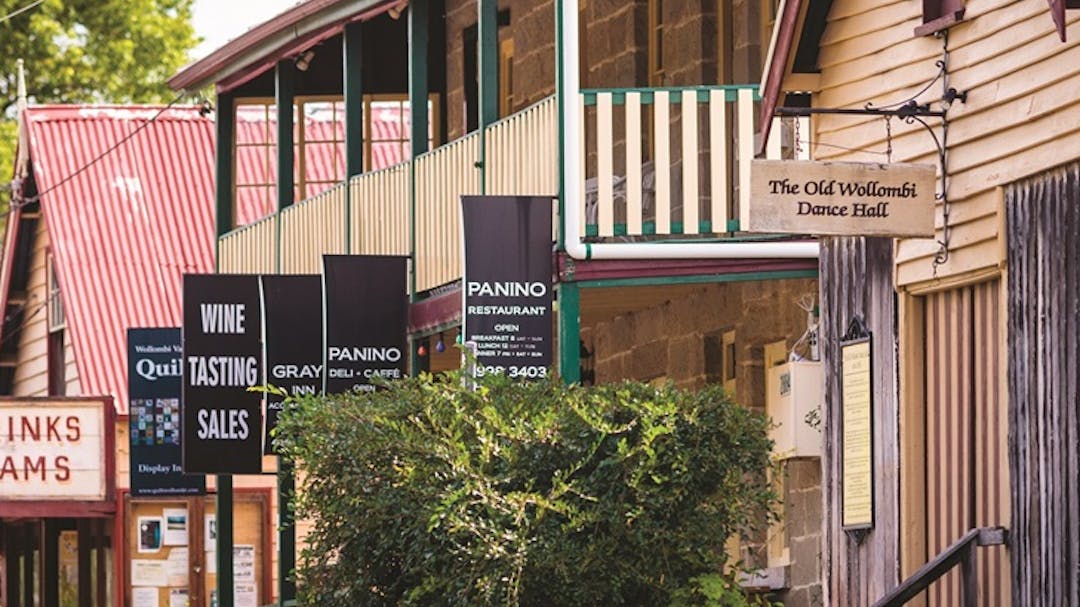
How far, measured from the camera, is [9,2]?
48.1 meters

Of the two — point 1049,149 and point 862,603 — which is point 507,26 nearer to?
point 862,603

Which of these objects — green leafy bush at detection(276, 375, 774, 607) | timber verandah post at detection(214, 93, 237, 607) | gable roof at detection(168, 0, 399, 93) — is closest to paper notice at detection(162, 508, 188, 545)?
timber verandah post at detection(214, 93, 237, 607)

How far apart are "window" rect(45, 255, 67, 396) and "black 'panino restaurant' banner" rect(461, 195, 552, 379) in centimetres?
1699

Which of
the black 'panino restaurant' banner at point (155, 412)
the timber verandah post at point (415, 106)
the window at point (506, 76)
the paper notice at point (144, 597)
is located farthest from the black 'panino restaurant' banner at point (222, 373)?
the paper notice at point (144, 597)

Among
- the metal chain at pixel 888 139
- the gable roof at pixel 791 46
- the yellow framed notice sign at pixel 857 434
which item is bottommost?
the yellow framed notice sign at pixel 857 434

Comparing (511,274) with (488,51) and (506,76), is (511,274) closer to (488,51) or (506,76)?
(488,51)

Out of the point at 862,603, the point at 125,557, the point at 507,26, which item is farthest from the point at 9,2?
the point at 862,603

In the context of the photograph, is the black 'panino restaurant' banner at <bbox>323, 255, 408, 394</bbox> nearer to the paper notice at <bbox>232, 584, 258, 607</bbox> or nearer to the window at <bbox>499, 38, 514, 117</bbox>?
the window at <bbox>499, 38, 514, 117</bbox>

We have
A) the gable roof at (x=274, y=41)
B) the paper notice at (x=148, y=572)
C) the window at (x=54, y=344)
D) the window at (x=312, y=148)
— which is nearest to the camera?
the gable roof at (x=274, y=41)

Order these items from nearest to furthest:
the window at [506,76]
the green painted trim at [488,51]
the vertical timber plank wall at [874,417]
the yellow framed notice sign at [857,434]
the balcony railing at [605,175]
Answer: the vertical timber plank wall at [874,417]
the yellow framed notice sign at [857,434]
the balcony railing at [605,175]
the green painted trim at [488,51]
the window at [506,76]

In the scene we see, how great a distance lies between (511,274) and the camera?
739 inches

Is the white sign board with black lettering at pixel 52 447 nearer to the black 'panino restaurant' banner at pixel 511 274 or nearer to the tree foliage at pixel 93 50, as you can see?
the black 'panino restaurant' banner at pixel 511 274

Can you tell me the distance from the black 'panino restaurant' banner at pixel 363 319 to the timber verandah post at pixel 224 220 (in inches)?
188

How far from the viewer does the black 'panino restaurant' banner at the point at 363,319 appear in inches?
858
